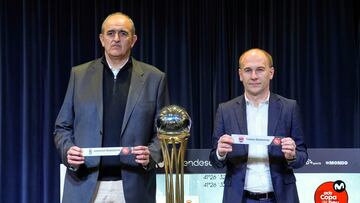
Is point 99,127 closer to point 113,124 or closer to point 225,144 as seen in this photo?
point 113,124

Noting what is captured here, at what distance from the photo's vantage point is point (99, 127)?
7.80ft

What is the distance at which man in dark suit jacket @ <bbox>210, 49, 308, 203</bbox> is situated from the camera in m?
2.43

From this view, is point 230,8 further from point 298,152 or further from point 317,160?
point 298,152

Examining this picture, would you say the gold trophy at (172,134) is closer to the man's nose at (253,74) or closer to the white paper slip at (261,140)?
the white paper slip at (261,140)

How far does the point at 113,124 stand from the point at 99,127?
7 centimetres

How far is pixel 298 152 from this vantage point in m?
2.49

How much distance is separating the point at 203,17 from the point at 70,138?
2.51 m

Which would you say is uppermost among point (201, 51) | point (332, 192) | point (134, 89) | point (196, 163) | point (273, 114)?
point (201, 51)

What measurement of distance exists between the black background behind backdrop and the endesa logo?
1038 mm

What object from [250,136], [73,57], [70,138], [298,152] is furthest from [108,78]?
[73,57]

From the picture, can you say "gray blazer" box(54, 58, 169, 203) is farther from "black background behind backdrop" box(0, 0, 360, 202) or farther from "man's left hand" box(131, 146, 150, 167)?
"black background behind backdrop" box(0, 0, 360, 202)

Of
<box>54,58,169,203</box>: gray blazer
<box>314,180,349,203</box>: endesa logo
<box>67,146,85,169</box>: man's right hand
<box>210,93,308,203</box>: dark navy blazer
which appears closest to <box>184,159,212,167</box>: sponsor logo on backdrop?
<box>314,180,349,203</box>: endesa logo

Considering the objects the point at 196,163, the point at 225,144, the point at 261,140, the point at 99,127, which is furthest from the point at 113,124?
the point at 196,163

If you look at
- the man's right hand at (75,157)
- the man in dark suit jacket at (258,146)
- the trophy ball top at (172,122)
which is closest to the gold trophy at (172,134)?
the trophy ball top at (172,122)
